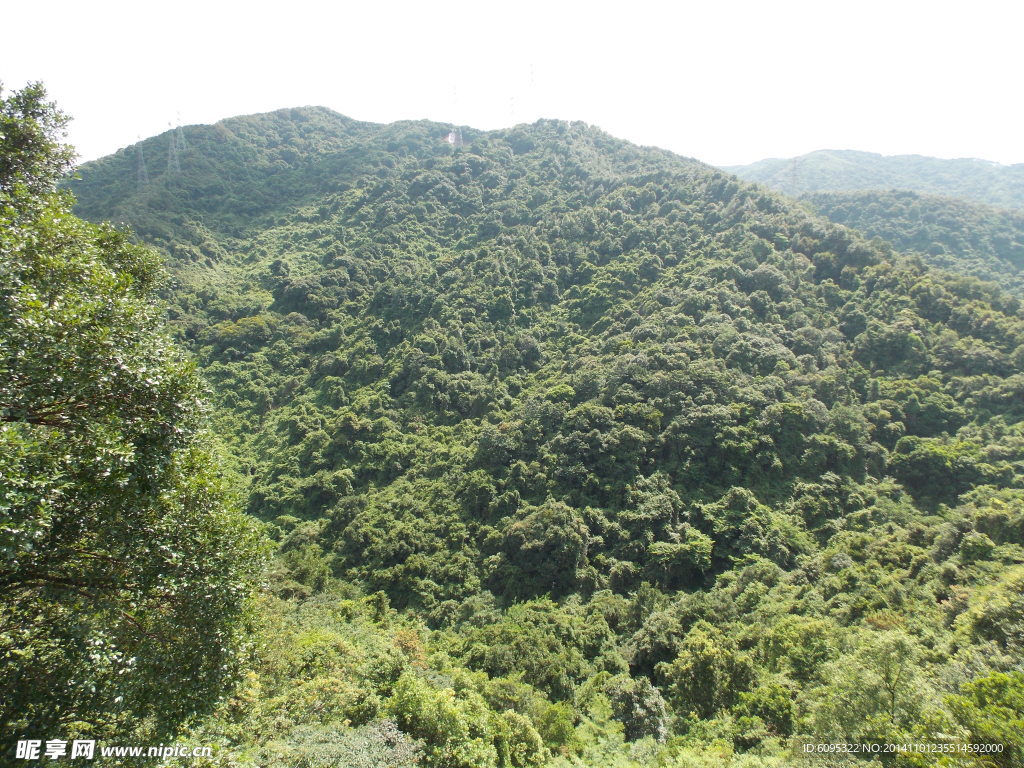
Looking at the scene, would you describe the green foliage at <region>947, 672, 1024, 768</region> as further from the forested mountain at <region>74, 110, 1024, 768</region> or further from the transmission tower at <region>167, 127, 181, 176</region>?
the transmission tower at <region>167, 127, 181, 176</region>

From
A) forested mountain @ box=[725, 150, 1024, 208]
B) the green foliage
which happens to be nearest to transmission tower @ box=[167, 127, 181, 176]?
the green foliage

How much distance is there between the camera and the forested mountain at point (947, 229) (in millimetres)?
79188

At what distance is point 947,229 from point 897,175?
89.9 meters

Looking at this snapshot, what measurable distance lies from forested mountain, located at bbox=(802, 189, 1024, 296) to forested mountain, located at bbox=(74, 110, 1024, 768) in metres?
30.9

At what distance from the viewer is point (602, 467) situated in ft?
149

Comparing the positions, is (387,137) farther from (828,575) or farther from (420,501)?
(828,575)

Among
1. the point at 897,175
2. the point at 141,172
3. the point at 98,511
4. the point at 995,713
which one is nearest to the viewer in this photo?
the point at 98,511

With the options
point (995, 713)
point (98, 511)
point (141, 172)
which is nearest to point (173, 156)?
point (141, 172)

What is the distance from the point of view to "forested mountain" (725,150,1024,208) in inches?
5202

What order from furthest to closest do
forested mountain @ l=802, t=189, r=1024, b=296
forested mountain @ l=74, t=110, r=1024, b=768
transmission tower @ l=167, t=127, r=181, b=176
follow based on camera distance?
transmission tower @ l=167, t=127, r=181, b=176 < forested mountain @ l=802, t=189, r=1024, b=296 < forested mountain @ l=74, t=110, r=1024, b=768

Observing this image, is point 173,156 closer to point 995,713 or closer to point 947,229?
point 995,713

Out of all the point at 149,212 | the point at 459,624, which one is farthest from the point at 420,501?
the point at 149,212

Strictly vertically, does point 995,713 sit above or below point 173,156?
below

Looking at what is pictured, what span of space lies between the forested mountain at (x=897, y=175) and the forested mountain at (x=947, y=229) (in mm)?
34101
